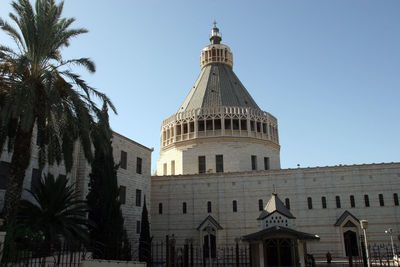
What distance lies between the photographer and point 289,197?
35094mm

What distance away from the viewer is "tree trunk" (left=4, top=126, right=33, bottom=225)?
49.1 ft

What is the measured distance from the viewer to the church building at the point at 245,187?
33.3 meters

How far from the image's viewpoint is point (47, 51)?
16094 mm

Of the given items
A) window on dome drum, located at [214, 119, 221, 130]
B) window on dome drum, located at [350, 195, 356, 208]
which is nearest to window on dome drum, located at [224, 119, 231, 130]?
window on dome drum, located at [214, 119, 221, 130]

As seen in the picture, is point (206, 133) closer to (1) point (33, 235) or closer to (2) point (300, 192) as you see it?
(2) point (300, 192)

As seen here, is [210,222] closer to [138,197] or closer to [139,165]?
[138,197]

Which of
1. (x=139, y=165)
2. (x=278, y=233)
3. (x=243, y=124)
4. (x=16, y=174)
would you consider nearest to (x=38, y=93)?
(x=16, y=174)

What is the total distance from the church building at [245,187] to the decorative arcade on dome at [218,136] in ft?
0.35

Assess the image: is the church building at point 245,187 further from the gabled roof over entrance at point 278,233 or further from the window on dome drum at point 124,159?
the window on dome drum at point 124,159

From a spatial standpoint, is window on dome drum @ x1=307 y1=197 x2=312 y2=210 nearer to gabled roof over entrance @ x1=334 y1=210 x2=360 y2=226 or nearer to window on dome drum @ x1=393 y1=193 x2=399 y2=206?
gabled roof over entrance @ x1=334 y1=210 x2=360 y2=226

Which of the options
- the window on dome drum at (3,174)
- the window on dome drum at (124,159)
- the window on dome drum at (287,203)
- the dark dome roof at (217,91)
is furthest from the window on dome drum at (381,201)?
the window on dome drum at (3,174)

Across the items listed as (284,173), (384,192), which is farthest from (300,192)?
(384,192)

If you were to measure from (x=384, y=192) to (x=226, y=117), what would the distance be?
1706cm

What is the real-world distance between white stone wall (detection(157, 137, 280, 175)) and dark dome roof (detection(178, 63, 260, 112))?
16.4 feet
